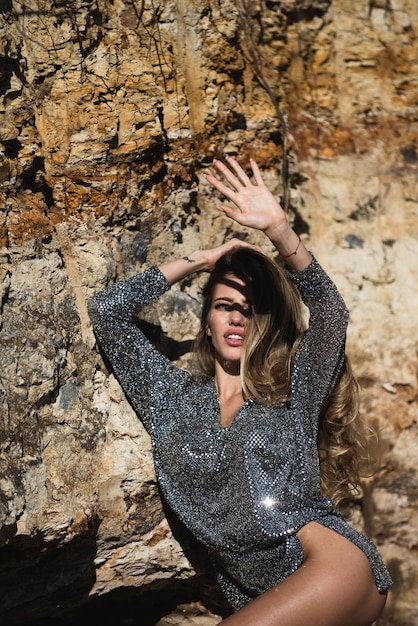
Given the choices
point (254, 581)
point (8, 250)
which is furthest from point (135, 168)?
point (254, 581)

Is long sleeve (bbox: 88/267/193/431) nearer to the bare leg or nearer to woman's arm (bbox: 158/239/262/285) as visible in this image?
woman's arm (bbox: 158/239/262/285)

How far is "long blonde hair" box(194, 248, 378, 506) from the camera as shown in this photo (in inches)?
134

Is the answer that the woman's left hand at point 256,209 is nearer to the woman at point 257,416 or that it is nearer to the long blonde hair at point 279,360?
the woman at point 257,416

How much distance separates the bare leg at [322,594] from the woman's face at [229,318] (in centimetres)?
78

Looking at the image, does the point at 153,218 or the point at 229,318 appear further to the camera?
the point at 153,218

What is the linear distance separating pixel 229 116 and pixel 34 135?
959 mm

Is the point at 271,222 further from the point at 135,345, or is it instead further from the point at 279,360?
the point at 135,345

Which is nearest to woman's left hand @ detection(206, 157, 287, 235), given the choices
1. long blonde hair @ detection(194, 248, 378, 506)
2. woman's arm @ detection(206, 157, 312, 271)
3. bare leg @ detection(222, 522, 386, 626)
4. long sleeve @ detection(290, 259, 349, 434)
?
woman's arm @ detection(206, 157, 312, 271)

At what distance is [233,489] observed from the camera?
127 inches

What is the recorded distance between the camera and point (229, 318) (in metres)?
3.47

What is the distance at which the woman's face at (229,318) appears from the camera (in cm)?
Result: 345

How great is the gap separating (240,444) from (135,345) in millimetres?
575

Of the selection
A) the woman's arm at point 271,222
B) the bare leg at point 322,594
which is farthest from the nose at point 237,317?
the bare leg at point 322,594

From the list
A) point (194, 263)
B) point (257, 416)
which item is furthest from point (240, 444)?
point (194, 263)
